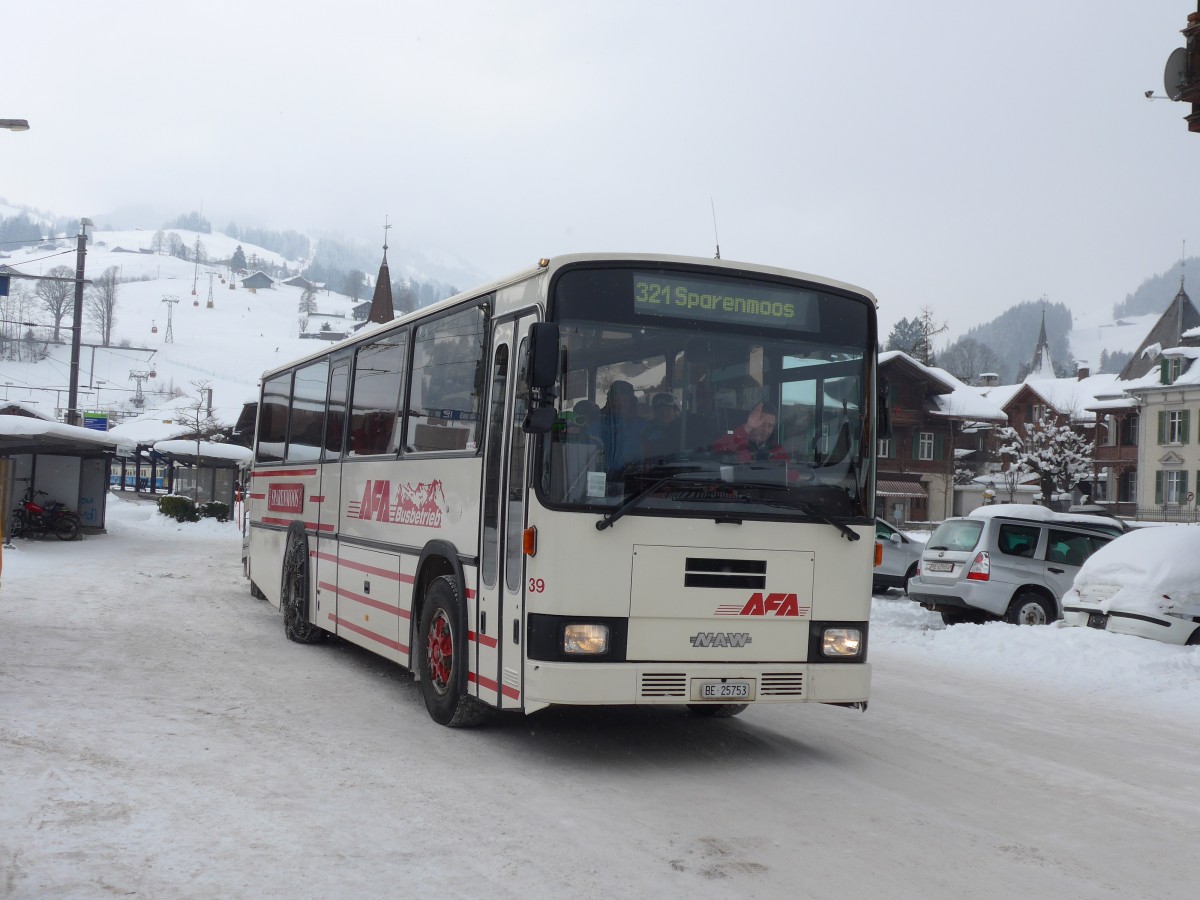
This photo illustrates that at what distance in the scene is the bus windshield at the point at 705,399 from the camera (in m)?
7.70

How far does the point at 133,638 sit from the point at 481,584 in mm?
6963

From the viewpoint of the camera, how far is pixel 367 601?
11336 mm

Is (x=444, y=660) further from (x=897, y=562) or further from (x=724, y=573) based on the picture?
(x=897, y=562)

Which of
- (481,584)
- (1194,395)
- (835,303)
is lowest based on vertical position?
(481,584)

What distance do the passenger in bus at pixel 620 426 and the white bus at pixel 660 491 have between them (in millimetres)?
12

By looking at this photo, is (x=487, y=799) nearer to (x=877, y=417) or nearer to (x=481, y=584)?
(x=481, y=584)

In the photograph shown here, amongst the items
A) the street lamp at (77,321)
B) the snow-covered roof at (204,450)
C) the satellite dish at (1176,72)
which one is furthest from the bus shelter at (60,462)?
the satellite dish at (1176,72)

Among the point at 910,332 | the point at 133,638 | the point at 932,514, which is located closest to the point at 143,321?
the point at 910,332

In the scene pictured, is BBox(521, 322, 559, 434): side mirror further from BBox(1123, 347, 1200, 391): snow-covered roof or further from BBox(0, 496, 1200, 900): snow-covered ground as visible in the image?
BBox(1123, 347, 1200, 391): snow-covered roof

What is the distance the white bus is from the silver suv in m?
11.6

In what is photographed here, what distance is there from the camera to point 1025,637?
51.4 ft

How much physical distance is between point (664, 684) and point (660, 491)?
1127 millimetres

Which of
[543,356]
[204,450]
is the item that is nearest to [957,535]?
[543,356]

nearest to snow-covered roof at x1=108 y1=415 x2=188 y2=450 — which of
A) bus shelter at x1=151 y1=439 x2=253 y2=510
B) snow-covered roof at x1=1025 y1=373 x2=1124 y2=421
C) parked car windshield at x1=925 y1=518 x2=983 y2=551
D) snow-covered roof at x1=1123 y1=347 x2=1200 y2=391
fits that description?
bus shelter at x1=151 y1=439 x2=253 y2=510
